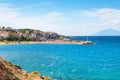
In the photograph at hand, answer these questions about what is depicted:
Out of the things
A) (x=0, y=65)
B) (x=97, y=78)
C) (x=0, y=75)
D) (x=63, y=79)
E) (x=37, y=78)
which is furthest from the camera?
(x=97, y=78)

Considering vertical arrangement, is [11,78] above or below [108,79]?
above

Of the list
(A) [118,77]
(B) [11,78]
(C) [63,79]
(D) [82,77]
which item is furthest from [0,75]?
(A) [118,77]

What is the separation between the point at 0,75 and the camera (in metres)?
20.2

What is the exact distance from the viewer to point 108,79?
2188 inches

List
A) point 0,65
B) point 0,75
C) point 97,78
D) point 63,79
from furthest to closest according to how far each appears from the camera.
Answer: point 97,78, point 63,79, point 0,65, point 0,75

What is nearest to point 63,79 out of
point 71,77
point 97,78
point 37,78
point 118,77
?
point 71,77

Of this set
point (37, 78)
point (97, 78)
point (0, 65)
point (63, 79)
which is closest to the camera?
point (0, 65)

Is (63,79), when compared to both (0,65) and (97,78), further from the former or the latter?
(0,65)

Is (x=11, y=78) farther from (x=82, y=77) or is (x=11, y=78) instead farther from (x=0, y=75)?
(x=82, y=77)

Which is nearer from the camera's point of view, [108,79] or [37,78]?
[37,78]

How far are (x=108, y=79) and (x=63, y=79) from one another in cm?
917

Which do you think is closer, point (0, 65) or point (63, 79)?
point (0, 65)

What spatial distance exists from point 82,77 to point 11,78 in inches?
1414

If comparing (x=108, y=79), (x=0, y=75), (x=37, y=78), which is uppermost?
(x=0, y=75)
